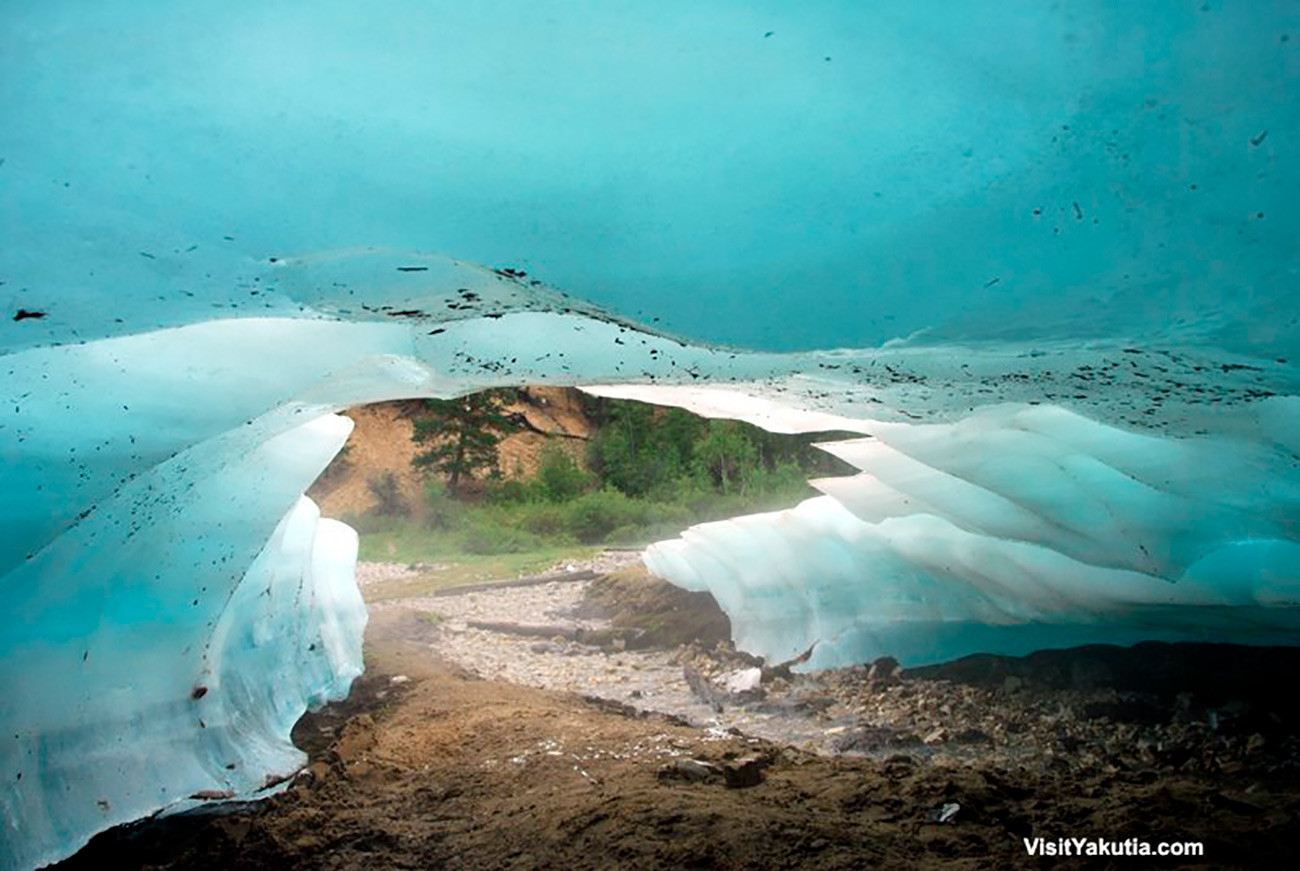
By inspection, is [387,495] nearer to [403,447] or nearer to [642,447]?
[403,447]

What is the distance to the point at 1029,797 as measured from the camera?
2.83 metres

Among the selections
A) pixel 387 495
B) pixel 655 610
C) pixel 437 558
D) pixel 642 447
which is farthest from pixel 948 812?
pixel 642 447

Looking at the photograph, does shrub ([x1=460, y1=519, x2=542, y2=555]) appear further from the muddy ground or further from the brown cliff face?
the muddy ground

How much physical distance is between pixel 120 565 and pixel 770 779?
2.60 m

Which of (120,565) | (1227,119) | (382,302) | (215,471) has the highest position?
(1227,119)

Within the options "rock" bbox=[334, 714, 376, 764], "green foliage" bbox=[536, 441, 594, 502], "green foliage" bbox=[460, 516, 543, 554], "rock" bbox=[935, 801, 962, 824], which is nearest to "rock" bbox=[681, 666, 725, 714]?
"rock" bbox=[334, 714, 376, 764]

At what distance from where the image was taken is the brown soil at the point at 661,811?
2.34 m

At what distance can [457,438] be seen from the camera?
20.5 metres

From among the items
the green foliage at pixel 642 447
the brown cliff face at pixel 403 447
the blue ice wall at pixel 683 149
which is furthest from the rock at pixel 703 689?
the brown cliff face at pixel 403 447

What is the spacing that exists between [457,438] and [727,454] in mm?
6991

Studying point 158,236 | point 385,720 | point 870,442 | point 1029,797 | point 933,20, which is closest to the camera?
point 933,20

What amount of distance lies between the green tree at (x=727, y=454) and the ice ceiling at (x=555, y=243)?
14.9 metres

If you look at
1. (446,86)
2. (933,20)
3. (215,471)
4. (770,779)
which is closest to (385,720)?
(215,471)

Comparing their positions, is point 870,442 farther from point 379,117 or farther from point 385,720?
point 379,117
